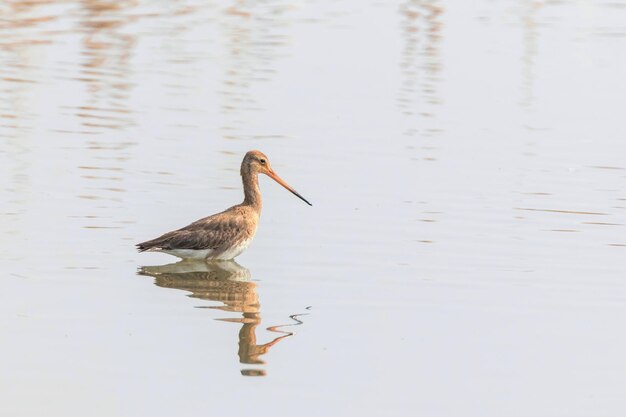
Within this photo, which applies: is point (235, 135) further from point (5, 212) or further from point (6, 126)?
point (5, 212)

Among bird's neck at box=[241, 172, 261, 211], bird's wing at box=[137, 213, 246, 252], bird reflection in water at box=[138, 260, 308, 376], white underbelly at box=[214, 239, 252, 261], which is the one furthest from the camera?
bird's neck at box=[241, 172, 261, 211]

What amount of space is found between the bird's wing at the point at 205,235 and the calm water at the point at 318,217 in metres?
0.23

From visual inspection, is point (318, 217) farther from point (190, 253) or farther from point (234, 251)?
point (190, 253)

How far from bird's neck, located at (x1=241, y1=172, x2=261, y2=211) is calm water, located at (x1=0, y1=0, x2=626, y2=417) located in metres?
0.39

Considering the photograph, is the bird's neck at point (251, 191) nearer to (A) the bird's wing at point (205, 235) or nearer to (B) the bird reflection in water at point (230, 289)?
(A) the bird's wing at point (205, 235)

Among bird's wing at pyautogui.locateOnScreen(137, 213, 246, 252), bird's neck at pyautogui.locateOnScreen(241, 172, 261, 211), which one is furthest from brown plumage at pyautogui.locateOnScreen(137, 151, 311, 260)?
bird's neck at pyautogui.locateOnScreen(241, 172, 261, 211)

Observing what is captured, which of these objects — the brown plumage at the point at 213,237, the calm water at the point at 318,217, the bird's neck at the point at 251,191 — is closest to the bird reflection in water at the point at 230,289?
the calm water at the point at 318,217

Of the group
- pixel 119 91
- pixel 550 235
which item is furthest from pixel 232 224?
pixel 119 91

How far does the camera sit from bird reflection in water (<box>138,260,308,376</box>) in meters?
10.4

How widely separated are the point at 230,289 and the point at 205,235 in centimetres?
105

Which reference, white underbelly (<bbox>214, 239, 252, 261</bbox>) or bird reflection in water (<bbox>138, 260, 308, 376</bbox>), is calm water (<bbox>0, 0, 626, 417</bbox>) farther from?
white underbelly (<bbox>214, 239, 252, 261</bbox>)

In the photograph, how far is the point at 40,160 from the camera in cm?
1672

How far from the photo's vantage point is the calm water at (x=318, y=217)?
9.70 metres

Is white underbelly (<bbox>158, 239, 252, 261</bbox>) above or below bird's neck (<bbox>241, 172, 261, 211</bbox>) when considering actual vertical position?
below
